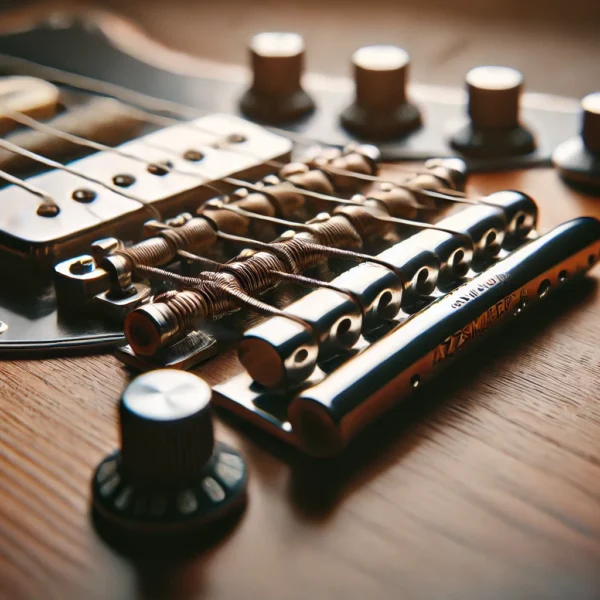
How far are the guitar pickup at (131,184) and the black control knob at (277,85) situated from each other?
0.67 feet

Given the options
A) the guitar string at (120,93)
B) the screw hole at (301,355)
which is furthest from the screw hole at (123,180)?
the screw hole at (301,355)

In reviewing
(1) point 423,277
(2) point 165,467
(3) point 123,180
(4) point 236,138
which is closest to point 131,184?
(3) point 123,180

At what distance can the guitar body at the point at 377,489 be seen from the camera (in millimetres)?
556

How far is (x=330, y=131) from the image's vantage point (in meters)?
1.29

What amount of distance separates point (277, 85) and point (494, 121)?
0.33 meters

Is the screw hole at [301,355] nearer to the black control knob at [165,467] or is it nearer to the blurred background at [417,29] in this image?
the black control knob at [165,467]

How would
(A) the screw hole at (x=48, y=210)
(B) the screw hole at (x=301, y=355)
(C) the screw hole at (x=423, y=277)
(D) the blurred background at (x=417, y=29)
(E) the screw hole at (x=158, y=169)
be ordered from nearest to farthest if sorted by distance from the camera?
(B) the screw hole at (x=301, y=355) → (C) the screw hole at (x=423, y=277) → (A) the screw hole at (x=48, y=210) → (E) the screw hole at (x=158, y=169) → (D) the blurred background at (x=417, y=29)

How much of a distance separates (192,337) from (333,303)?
0.14 meters

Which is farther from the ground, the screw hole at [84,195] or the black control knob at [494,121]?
the screw hole at [84,195]

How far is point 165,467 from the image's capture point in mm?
578

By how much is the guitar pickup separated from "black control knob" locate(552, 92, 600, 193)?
35 cm

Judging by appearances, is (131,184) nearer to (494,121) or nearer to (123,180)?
(123,180)

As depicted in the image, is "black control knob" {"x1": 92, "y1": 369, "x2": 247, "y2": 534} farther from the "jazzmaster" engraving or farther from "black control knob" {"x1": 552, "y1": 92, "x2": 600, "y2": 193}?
"black control knob" {"x1": 552, "y1": 92, "x2": 600, "y2": 193}

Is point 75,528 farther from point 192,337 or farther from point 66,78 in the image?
point 66,78
